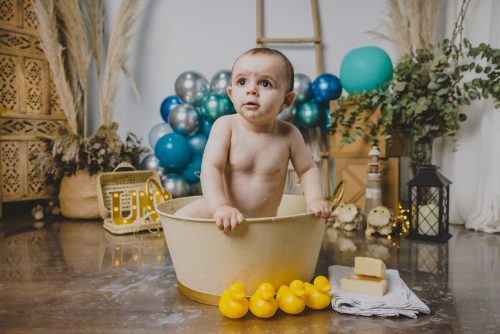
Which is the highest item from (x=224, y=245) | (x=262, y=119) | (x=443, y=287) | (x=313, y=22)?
(x=313, y=22)

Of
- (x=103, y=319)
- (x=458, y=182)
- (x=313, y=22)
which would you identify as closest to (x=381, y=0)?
(x=313, y=22)

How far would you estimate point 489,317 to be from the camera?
1.11 metres

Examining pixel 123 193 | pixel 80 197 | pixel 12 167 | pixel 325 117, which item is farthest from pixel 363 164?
pixel 12 167

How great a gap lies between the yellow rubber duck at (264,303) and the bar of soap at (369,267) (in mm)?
289

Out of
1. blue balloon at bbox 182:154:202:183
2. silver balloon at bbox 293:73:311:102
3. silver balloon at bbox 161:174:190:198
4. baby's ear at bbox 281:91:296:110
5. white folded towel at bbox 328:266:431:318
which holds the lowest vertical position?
white folded towel at bbox 328:266:431:318

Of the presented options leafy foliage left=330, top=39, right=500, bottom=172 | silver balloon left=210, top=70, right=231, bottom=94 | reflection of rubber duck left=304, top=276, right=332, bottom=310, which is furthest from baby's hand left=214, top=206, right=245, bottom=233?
silver balloon left=210, top=70, right=231, bottom=94

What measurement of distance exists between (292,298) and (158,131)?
2164mm

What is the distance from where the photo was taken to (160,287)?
1.35m

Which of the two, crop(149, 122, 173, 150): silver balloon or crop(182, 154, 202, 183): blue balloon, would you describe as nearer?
crop(182, 154, 202, 183): blue balloon

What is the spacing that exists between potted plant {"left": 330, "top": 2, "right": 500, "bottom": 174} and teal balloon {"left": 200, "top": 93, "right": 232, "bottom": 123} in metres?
0.71

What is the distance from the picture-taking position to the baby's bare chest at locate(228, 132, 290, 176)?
→ 128cm

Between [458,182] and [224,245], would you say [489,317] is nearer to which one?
[224,245]

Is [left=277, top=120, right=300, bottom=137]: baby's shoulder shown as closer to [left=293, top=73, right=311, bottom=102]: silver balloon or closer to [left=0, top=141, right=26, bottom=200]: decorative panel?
[left=293, top=73, right=311, bottom=102]: silver balloon

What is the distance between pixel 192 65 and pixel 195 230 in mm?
2346
